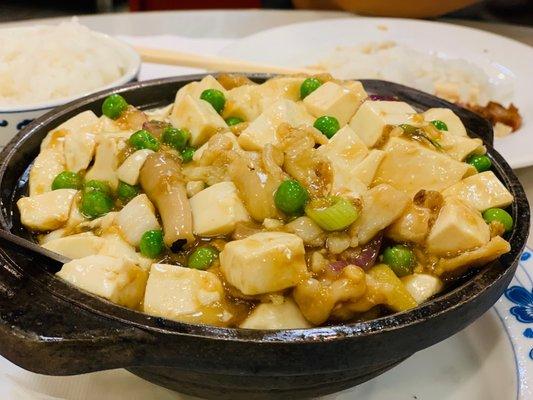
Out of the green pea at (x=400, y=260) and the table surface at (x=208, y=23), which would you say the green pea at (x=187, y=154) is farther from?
the table surface at (x=208, y=23)

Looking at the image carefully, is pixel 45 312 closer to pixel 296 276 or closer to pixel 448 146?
pixel 296 276

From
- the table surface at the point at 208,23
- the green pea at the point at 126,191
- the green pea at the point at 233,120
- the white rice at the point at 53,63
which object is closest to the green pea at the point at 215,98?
the green pea at the point at 233,120

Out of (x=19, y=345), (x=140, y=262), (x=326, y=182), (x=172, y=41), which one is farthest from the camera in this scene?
(x=172, y=41)

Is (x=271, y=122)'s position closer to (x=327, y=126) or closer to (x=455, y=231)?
(x=327, y=126)

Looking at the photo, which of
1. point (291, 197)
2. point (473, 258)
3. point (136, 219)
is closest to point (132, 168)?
point (136, 219)

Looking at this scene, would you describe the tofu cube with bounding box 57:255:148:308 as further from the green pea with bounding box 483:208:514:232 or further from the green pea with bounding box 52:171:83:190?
the green pea with bounding box 483:208:514:232

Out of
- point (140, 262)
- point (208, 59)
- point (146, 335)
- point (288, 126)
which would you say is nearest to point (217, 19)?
point (208, 59)

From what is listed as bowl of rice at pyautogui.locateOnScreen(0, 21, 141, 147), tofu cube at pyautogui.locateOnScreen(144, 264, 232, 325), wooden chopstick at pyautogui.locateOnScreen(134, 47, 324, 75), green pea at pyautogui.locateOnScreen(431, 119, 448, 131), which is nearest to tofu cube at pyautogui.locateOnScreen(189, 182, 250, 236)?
tofu cube at pyautogui.locateOnScreen(144, 264, 232, 325)
